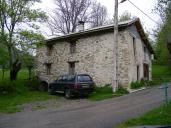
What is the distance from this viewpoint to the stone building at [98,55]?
23984 mm

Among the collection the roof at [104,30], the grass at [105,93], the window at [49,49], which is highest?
the roof at [104,30]

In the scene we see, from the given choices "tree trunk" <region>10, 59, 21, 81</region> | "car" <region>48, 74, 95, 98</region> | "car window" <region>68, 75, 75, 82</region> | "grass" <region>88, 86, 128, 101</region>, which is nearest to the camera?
"grass" <region>88, 86, 128, 101</region>

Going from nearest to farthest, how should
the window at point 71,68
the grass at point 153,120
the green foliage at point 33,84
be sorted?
the grass at point 153,120
the window at point 71,68
the green foliage at point 33,84

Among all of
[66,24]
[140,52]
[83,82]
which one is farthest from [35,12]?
[66,24]

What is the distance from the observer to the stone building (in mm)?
23984

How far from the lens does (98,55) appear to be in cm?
2525

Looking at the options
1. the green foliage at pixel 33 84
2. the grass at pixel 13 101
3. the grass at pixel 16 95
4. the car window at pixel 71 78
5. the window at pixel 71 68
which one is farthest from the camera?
the green foliage at pixel 33 84

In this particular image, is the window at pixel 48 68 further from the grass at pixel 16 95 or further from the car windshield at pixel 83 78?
the car windshield at pixel 83 78

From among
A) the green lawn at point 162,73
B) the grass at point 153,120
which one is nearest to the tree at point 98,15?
the green lawn at point 162,73

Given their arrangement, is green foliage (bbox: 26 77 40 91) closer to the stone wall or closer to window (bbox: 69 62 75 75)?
the stone wall

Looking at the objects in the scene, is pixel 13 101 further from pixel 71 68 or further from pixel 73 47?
pixel 73 47

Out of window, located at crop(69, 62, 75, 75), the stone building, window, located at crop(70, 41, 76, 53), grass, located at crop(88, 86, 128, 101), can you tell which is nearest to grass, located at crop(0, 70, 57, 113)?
grass, located at crop(88, 86, 128, 101)

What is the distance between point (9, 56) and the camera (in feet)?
81.1

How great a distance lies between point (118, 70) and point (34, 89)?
9062 mm
